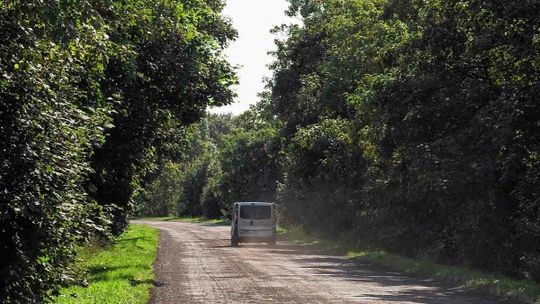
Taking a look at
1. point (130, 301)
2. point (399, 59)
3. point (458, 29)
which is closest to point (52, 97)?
point (130, 301)

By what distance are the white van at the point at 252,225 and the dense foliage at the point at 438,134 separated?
4193 millimetres

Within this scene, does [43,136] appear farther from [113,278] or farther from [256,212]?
[256,212]

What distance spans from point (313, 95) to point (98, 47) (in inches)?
1535

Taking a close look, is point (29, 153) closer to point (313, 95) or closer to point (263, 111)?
point (313, 95)

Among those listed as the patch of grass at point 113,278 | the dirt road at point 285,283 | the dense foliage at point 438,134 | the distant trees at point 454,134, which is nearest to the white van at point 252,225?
the dense foliage at point 438,134

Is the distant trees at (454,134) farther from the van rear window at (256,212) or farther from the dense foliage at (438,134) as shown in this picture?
the van rear window at (256,212)

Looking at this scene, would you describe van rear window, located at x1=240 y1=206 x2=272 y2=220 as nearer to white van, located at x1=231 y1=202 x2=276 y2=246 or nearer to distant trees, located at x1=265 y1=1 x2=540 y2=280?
white van, located at x1=231 y1=202 x2=276 y2=246

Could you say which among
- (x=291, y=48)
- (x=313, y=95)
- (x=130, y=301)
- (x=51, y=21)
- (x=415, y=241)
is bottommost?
(x=130, y=301)

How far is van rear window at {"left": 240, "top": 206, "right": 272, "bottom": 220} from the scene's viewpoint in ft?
123

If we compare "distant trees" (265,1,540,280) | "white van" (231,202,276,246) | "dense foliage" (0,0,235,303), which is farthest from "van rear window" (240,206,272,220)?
"dense foliage" (0,0,235,303)

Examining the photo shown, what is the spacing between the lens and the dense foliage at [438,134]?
17594 millimetres

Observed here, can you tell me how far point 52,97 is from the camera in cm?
880

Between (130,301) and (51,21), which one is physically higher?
(51,21)

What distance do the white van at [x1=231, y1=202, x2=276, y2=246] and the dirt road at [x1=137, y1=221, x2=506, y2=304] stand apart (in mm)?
9364
